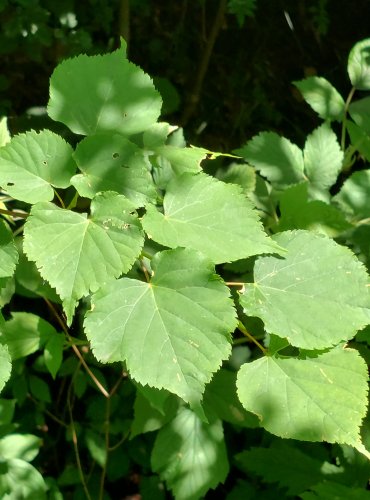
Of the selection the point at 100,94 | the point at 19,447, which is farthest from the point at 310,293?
the point at 19,447

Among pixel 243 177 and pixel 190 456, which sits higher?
pixel 243 177

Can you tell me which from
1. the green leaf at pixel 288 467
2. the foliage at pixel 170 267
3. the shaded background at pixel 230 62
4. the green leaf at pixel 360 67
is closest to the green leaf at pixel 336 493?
the foliage at pixel 170 267

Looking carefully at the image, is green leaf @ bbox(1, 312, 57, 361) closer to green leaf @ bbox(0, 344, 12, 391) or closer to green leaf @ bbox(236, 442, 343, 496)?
green leaf @ bbox(0, 344, 12, 391)

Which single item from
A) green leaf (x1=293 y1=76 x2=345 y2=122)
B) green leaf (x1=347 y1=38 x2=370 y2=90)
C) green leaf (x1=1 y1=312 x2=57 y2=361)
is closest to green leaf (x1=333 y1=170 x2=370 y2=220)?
green leaf (x1=293 y1=76 x2=345 y2=122)

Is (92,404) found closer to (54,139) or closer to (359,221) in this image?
(359,221)

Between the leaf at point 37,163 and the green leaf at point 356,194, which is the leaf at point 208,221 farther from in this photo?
the green leaf at point 356,194

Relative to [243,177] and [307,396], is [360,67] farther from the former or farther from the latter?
[307,396]
